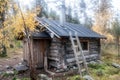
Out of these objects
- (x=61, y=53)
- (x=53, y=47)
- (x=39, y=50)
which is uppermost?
(x=53, y=47)

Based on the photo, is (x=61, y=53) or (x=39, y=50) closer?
(x=61, y=53)

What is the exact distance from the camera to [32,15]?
1136 cm

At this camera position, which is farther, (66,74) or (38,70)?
(38,70)

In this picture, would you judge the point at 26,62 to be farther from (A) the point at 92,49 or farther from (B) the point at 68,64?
(A) the point at 92,49

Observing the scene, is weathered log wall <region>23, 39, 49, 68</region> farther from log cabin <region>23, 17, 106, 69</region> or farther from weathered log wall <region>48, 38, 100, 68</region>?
weathered log wall <region>48, 38, 100, 68</region>

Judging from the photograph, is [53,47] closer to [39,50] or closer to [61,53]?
[61,53]

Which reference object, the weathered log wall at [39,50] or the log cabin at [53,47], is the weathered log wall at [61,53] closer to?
the log cabin at [53,47]

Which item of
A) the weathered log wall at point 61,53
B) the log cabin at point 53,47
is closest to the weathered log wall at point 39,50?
the log cabin at point 53,47

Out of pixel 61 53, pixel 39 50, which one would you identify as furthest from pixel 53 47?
pixel 39 50

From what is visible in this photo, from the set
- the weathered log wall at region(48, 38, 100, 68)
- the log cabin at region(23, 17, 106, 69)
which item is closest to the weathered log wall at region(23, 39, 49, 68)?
the log cabin at region(23, 17, 106, 69)

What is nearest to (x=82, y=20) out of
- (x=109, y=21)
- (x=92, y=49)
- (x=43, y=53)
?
(x=109, y=21)

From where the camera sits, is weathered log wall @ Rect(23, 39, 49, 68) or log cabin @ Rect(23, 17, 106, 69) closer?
log cabin @ Rect(23, 17, 106, 69)

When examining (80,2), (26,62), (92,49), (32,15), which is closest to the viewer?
(32,15)

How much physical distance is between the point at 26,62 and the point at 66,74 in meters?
3.97
